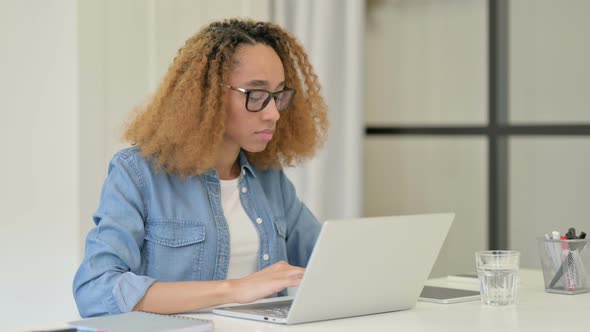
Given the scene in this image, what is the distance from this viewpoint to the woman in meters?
1.87

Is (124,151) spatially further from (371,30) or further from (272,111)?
(371,30)

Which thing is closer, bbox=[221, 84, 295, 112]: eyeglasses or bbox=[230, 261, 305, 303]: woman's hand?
bbox=[230, 261, 305, 303]: woman's hand

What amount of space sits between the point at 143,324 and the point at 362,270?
0.40m

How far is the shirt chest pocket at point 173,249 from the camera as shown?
1965mm

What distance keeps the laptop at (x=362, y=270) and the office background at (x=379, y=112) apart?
146 centimetres

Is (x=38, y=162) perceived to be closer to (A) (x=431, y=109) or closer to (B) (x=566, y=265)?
(A) (x=431, y=109)

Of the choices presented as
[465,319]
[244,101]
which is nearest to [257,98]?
[244,101]

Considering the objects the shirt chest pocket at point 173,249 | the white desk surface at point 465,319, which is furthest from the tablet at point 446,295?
the shirt chest pocket at point 173,249

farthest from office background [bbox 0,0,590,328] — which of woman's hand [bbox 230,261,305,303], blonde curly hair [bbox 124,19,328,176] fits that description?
woman's hand [bbox 230,261,305,303]

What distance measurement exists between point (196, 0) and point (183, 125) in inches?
56.4

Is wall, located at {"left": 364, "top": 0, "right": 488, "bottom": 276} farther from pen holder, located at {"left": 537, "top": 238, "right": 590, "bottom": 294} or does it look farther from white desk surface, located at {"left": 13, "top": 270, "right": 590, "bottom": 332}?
white desk surface, located at {"left": 13, "top": 270, "right": 590, "bottom": 332}

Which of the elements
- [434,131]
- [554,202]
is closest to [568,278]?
[554,202]

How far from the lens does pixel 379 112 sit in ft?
12.9

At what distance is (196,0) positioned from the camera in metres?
3.37
